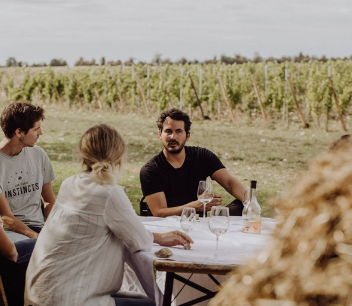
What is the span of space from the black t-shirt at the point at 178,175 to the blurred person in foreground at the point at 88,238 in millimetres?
1514

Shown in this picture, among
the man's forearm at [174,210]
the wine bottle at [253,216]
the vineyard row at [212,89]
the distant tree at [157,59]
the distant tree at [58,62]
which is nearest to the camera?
the wine bottle at [253,216]

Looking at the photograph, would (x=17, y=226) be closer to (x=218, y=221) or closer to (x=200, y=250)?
(x=200, y=250)

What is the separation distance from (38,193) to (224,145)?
414 inches

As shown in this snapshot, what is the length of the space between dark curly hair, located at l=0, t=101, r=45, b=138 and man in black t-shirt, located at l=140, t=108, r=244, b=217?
941 mm

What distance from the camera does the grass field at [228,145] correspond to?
10.7 meters

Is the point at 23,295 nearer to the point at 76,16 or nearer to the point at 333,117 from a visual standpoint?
the point at 333,117

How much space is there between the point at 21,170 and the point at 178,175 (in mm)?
1221

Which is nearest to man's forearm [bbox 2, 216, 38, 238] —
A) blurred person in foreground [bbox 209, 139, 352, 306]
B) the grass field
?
blurred person in foreground [bbox 209, 139, 352, 306]

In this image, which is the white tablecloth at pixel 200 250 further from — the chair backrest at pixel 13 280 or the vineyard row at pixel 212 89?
the vineyard row at pixel 212 89

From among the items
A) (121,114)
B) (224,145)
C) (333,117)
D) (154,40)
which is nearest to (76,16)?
(154,40)

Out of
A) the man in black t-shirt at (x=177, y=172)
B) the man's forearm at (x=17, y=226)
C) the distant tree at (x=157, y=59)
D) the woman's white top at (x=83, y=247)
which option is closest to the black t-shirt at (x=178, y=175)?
the man in black t-shirt at (x=177, y=172)

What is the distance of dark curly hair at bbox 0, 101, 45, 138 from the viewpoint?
411 centimetres

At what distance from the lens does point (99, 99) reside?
24.6 m

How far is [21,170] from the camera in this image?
4.23 m
